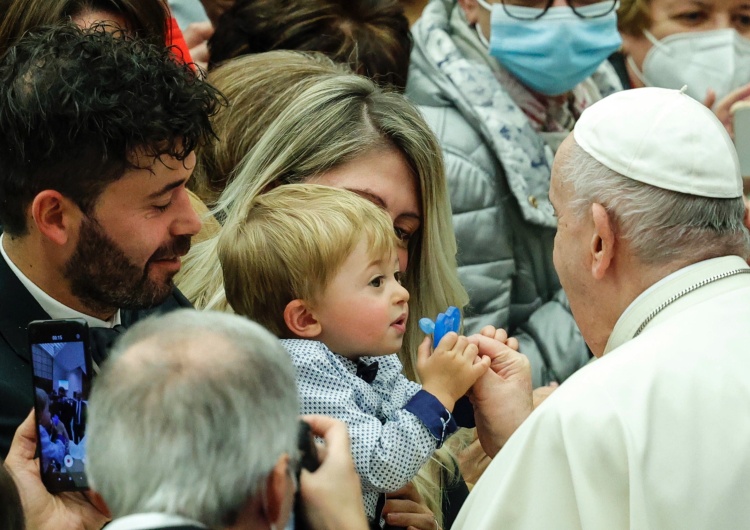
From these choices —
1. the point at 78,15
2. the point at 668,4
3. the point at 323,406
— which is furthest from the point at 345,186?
the point at 668,4

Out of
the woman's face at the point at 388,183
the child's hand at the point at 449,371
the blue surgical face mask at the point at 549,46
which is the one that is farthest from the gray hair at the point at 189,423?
the blue surgical face mask at the point at 549,46

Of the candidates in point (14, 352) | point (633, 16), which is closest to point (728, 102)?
point (633, 16)

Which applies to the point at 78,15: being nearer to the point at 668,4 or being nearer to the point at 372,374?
the point at 372,374

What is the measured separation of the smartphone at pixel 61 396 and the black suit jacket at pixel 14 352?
279 millimetres

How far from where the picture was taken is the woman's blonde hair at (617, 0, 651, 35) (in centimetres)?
550

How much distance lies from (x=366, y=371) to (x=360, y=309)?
178mm

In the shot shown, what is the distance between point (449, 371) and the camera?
2850 millimetres

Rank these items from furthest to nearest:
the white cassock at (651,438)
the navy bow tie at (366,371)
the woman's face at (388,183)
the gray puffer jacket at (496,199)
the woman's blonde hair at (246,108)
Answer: the gray puffer jacket at (496,199) < the woman's blonde hair at (246,108) < the woman's face at (388,183) < the navy bow tie at (366,371) < the white cassock at (651,438)

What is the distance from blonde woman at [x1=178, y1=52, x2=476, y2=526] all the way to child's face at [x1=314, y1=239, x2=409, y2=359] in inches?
18.4

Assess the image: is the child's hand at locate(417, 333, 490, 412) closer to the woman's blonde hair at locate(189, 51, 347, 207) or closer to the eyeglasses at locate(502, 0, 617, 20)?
the woman's blonde hair at locate(189, 51, 347, 207)

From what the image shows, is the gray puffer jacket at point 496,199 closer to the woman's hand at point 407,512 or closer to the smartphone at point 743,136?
the smartphone at point 743,136

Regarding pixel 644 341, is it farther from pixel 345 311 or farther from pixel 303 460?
pixel 303 460

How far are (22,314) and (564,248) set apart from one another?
1291 millimetres

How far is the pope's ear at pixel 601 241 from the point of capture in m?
2.76
